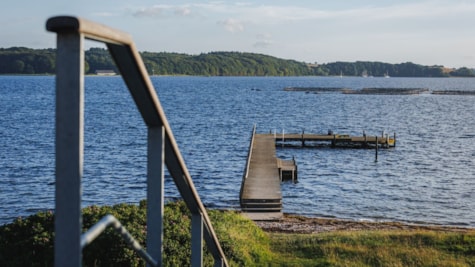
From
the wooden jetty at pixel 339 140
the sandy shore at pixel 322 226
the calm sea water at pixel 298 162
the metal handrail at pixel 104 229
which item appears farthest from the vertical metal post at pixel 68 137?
the wooden jetty at pixel 339 140

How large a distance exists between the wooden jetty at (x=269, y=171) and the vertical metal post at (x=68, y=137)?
23496 mm

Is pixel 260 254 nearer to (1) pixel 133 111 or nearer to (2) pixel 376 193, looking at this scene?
(2) pixel 376 193

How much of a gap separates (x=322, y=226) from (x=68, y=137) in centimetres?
2345

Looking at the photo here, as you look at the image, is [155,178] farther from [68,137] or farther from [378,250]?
[378,250]

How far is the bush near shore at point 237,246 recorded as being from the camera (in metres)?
8.70

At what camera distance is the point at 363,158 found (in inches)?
1992

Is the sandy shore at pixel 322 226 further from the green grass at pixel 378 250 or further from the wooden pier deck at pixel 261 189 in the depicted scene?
the green grass at pixel 378 250

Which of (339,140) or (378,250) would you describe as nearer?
(378,250)

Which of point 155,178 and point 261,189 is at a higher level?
point 155,178

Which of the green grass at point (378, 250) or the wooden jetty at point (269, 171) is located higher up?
the green grass at point (378, 250)

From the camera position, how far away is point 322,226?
24.8 m

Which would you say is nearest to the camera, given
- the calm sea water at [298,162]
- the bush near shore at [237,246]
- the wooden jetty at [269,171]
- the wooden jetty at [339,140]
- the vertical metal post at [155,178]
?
the vertical metal post at [155,178]

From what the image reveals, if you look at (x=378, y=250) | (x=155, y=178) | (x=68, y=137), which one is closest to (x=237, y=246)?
(x=378, y=250)

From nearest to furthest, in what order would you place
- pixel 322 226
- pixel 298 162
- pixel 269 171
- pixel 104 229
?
1. pixel 104 229
2. pixel 322 226
3. pixel 269 171
4. pixel 298 162
